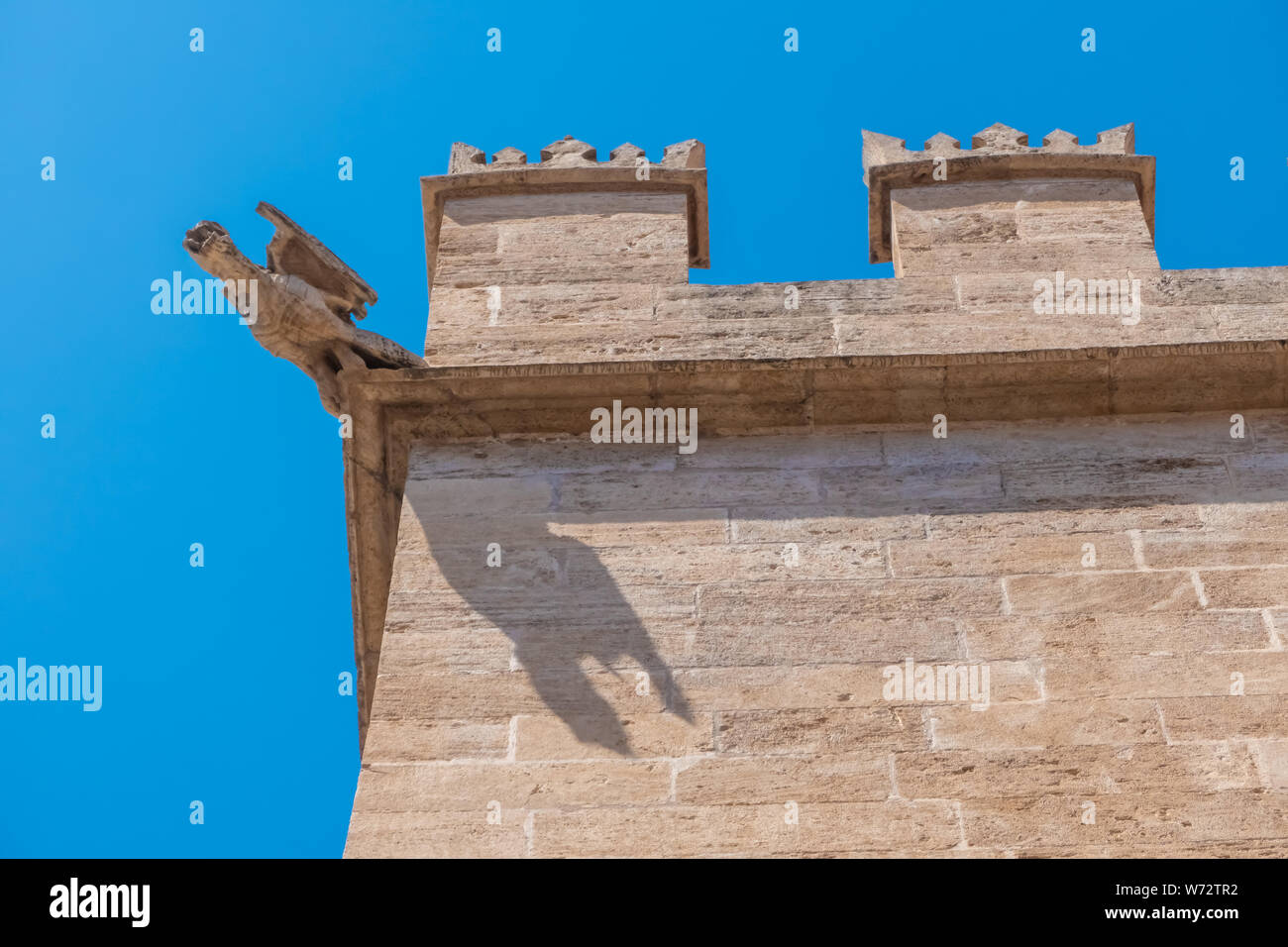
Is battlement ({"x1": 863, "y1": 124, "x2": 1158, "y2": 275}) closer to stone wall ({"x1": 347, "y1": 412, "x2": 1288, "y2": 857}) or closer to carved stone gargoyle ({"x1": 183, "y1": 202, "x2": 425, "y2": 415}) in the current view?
stone wall ({"x1": 347, "y1": 412, "x2": 1288, "y2": 857})

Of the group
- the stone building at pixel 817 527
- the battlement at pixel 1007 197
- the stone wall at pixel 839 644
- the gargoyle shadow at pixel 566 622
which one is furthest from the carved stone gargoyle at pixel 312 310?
the battlement at pixel 1007 197

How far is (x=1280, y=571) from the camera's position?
22.1 ft

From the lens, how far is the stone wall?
5926 millimetres

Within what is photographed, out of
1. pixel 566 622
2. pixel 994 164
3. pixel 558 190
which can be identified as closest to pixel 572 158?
pixel 558 190

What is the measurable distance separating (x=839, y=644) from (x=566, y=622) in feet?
3.52

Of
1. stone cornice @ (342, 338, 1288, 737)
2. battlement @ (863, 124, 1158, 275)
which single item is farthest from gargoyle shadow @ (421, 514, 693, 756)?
battlement @ (863, 124, 1158, 275)

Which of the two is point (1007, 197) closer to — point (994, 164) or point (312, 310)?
point (994, 164)

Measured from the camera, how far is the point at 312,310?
752 cm

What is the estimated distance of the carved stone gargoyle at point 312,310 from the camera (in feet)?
24.3

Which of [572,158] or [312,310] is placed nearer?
[312,310]

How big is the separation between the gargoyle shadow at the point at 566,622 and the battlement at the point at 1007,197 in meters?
2.71

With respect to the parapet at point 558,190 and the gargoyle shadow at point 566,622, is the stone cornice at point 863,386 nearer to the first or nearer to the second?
the gargoyle shadow at point 566,622

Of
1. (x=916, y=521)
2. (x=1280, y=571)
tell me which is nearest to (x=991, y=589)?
(x=916, y=521)

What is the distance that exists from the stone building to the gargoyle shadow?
0.05 feet
